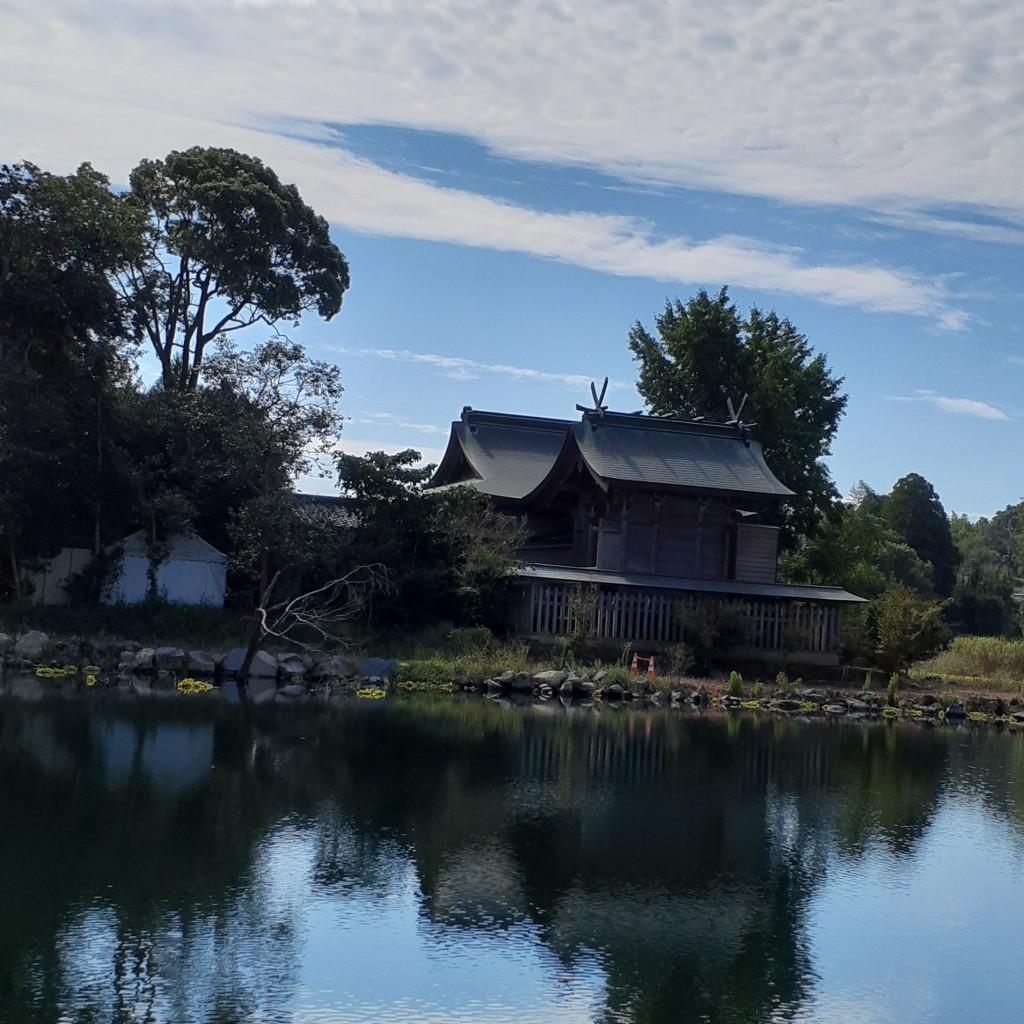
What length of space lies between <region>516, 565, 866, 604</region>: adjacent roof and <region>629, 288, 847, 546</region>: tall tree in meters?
6.92

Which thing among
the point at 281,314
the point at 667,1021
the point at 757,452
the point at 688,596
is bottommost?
the point at 667,1021

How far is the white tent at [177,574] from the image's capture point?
90.0 feet

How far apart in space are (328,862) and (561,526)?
23.0 meters

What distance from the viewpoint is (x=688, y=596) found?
2880cm

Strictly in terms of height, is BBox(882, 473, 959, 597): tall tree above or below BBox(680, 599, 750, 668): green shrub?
above

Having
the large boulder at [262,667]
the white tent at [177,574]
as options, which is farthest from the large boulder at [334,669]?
the white tent at [177,574]

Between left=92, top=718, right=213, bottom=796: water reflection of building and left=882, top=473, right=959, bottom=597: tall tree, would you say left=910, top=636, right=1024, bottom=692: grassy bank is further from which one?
left=882, top=473, right=959, bottom=597: tall tree

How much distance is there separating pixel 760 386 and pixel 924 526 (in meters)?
27.2

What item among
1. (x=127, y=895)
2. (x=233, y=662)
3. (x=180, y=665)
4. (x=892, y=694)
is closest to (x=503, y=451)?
(x=233, y=662)

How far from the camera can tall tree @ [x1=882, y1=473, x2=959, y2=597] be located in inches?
2367

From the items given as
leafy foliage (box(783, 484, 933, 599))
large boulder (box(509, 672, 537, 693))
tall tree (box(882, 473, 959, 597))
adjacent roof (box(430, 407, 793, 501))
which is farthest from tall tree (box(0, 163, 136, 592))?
tall tree (box(882, 473, 959, 597))

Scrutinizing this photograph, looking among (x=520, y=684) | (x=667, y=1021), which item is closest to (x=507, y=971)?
(x=667, y=1021)

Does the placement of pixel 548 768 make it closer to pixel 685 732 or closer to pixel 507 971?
pixel 685 732

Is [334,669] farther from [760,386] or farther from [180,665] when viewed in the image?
[760,386]
